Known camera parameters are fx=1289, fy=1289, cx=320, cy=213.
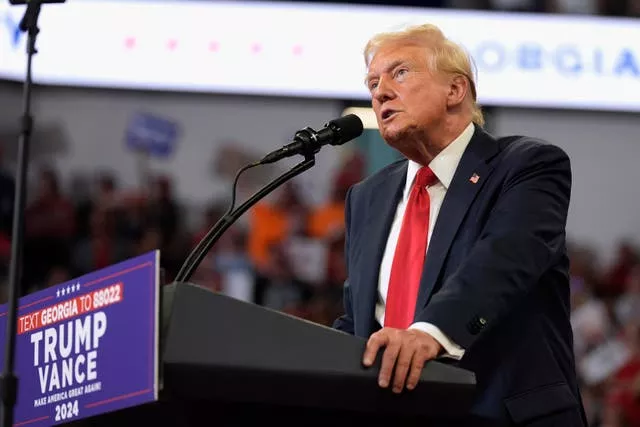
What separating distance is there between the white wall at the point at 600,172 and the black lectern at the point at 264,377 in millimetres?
7715

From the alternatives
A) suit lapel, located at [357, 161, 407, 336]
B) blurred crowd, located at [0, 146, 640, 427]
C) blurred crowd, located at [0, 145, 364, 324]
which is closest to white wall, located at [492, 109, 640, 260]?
blurred crowd, located at [0, 146, 640, 427]

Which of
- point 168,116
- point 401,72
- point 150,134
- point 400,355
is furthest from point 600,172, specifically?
point 400,355

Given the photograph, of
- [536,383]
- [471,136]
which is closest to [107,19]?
A: [471,136]

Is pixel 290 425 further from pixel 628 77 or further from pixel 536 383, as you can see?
pixel 628 77

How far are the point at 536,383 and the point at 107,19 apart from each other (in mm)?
4536

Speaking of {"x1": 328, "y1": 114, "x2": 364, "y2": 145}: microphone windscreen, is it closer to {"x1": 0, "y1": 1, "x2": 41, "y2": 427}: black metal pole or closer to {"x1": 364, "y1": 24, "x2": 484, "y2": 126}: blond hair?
{"x1": 364, "y1": 24, "x2": 484, "y2": 126}: blond hair

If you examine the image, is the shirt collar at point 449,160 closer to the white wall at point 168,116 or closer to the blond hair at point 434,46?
the blond hair at point 434,46

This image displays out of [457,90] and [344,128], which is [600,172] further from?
[344,128]

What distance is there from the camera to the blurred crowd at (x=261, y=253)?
6883 mm

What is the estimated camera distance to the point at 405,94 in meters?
2.32

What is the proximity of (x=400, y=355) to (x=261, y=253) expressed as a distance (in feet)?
18.9

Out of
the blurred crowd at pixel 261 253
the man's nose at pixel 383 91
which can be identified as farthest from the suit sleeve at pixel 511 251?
the blurred crowd at pixel 261 253

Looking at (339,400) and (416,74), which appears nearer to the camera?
(339,400)

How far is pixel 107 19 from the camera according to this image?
20.4 feet
